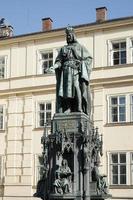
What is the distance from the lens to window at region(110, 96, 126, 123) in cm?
2516

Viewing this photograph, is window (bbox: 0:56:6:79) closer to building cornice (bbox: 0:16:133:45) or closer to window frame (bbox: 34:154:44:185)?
building cornice (bbox: 0:16:133:45)

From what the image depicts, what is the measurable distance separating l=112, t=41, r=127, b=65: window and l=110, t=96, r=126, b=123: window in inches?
83.8

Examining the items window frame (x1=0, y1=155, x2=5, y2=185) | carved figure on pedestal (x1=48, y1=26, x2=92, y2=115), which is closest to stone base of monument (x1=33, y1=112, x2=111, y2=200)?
carved figure on pedestal (x1=48, y1=26, x2=92, y2=115)

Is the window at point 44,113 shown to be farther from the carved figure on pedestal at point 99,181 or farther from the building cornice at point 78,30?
the carved figure on pedestal at point 99,181

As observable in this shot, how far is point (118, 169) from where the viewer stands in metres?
24.5

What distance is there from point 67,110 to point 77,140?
83 centimetres

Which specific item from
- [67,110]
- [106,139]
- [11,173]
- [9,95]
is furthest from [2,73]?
[67,110]

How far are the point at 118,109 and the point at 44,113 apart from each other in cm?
444

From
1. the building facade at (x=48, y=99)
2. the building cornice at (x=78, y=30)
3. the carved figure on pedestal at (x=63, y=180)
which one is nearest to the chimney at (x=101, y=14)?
the building facade at (x=48, y=99)

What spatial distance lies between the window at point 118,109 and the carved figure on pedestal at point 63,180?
1532 cm

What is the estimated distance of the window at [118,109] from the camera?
2516 cm

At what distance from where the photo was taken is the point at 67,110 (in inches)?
422

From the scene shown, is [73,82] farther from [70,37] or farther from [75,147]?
[75,147]

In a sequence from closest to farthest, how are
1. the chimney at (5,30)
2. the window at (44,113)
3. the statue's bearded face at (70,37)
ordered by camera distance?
1. the statue's bearded face at (70,37)
2. the window at (44,113)
3. the chimney at (5,30)
